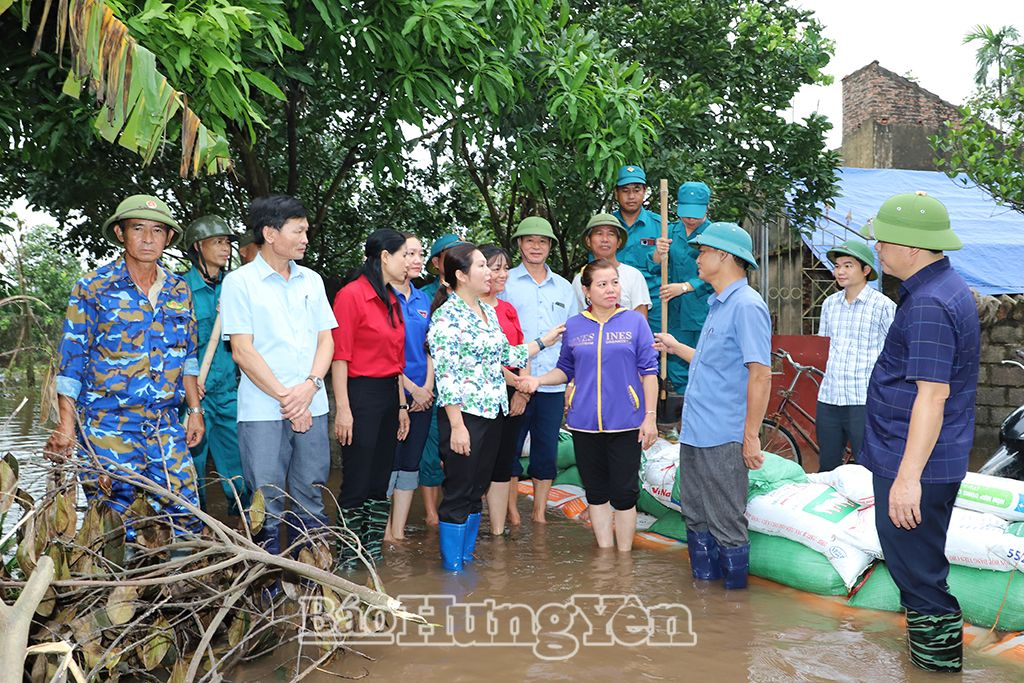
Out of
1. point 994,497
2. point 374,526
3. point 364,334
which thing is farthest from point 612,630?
point 364,334

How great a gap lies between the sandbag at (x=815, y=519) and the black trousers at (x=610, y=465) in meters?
0.62

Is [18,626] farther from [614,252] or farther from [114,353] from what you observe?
[614,252]

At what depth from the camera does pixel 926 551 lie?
3117mm

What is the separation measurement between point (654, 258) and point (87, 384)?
3431 millimetres

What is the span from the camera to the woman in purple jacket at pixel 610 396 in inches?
183

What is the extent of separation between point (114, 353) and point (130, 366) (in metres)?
0.08

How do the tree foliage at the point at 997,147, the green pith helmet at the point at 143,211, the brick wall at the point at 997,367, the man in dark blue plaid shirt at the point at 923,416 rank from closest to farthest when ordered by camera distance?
the man in dark blue plaid shirt at the point at 923,416 < the green pith helmet at the point at 143,211 < the tree foliage at the point at 997,147 < the brick wall at the point at 997,367

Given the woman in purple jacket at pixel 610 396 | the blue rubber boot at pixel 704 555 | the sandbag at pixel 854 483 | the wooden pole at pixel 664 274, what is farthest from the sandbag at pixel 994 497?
the wooden pole at pixel 664 274

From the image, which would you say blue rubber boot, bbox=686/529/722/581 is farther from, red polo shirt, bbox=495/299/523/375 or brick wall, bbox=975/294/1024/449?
brick wall, bbox=975/294/1024/449

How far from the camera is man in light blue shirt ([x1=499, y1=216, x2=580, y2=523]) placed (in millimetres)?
5363

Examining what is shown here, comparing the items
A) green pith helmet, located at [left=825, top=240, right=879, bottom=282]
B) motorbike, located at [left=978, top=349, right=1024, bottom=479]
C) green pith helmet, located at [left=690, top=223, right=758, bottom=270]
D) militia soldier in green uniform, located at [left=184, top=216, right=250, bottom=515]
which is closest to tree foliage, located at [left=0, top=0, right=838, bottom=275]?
militia soldier in green uniform, located at [left=184, top=216, right=250, bottom=515]

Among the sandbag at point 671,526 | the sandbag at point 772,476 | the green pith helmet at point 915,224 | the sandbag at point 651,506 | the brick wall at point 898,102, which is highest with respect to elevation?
the brick wall at point 898,102

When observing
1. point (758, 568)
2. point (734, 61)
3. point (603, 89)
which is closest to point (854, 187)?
point (734, 61)

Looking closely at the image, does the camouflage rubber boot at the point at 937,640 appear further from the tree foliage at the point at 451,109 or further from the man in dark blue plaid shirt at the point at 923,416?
the tree foliage at the point at 451,109
